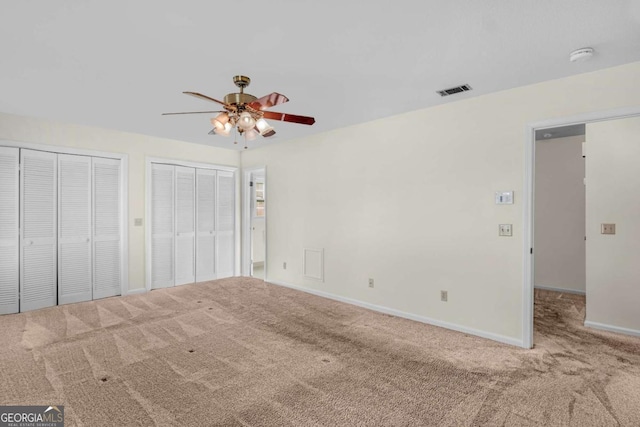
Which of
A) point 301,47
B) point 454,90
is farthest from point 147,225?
point 454,90

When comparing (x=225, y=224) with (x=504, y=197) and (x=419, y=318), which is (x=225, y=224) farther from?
(x=504, y=197)

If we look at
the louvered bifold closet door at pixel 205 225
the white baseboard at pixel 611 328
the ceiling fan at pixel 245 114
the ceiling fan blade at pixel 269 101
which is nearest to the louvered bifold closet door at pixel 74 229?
the louvered bifold closet door at pixel 205 225

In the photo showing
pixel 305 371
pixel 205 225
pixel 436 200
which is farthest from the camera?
pixel 205 225

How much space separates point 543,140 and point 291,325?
16.4ft

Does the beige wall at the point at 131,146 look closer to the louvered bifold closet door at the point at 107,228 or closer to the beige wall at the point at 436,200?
the louvered bifold closet door at the point at 107,228

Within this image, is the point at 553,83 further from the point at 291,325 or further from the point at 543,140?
the point at 291,325

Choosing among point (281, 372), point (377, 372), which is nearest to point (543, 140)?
point (377, 372)

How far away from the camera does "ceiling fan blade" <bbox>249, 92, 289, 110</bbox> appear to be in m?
2.40

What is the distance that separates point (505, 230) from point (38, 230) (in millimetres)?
5697

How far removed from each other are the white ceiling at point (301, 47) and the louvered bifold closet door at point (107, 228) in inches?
54.5

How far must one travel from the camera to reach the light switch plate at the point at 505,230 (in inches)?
125

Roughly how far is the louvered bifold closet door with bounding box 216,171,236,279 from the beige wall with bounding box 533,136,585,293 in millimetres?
5489

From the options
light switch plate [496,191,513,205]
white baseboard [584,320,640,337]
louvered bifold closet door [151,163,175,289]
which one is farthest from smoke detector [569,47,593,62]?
louvered bifold closet door [151,163,175,289]

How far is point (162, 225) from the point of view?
541cm
